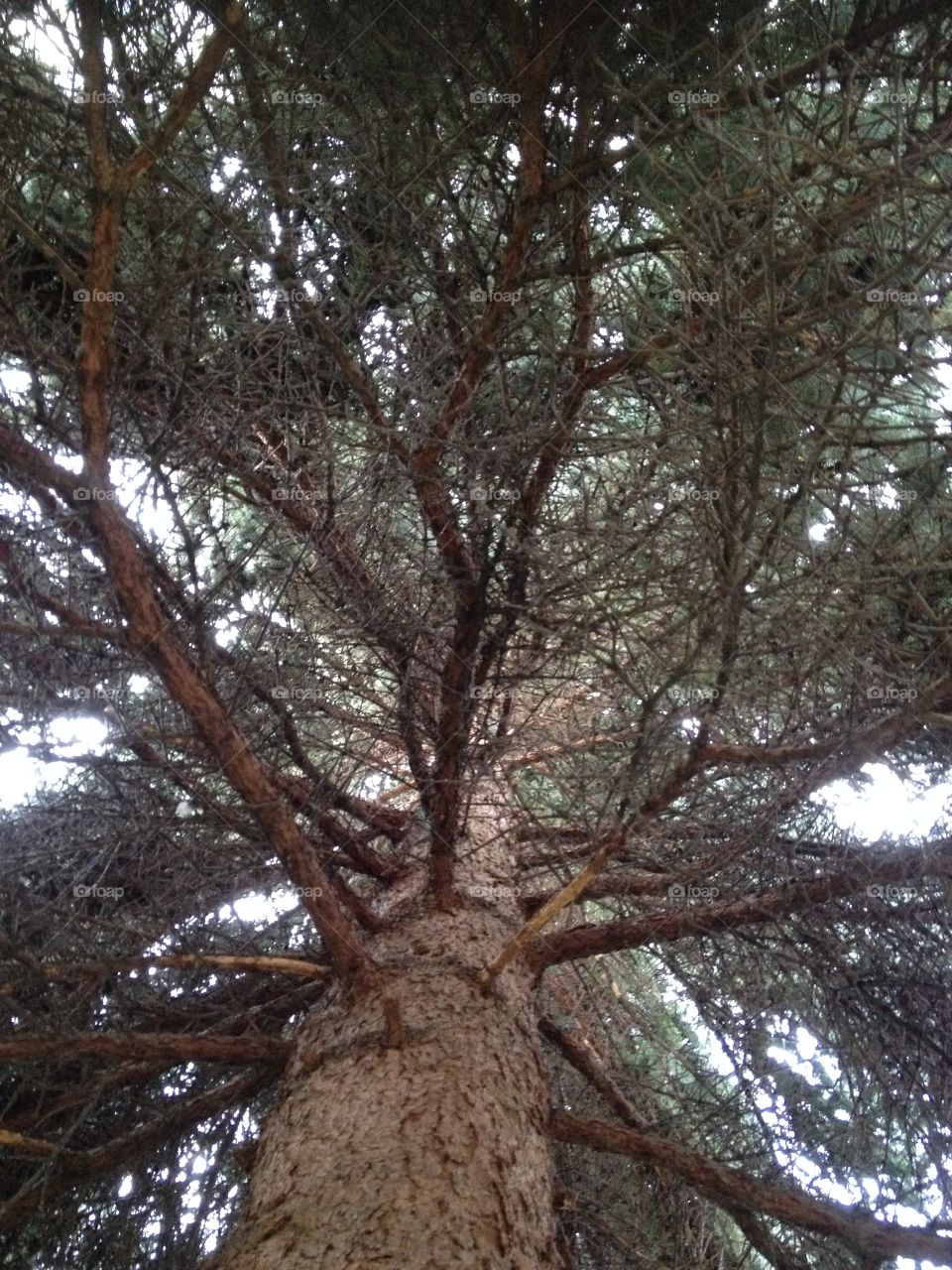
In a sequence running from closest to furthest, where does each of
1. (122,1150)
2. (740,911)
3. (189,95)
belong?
1. (189,95)
2. (122,1150)
3. (740,911)

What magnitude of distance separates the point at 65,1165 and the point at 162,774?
1.11m

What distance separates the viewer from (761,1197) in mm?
2844

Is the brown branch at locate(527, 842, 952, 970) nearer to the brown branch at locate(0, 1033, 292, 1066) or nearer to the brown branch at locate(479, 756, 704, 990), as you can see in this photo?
the brown branch at locate(479, 756, 704, 990)

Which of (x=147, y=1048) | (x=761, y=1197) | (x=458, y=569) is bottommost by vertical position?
(x=761, y=1197)

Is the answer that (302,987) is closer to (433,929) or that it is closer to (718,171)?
(433,929)

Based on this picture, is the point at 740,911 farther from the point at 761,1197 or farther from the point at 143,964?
the point at 143,964

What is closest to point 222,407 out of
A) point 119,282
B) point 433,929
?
point 119,282

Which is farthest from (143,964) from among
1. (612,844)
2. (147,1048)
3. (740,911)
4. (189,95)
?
(189,95)

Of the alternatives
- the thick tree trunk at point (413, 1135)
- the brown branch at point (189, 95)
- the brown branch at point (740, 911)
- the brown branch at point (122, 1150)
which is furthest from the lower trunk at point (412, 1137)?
the brown branch at point (189, 95)

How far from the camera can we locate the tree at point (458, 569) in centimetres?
225

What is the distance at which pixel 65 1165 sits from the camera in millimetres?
2934

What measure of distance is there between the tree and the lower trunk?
0.01 metres

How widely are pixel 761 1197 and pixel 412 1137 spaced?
3.39 feet

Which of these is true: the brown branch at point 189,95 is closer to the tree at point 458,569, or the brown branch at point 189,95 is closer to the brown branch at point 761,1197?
the tree at point 458,569
